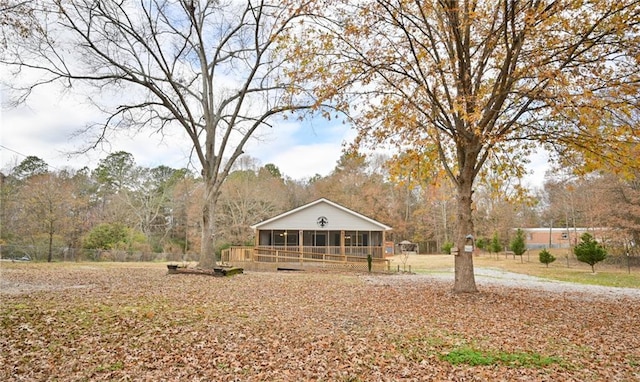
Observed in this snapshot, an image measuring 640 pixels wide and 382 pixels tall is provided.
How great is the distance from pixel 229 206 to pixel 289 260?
56.1ft

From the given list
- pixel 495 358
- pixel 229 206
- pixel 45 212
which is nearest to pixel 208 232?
pixel 495 358

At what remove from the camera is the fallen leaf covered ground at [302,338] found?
4.88m

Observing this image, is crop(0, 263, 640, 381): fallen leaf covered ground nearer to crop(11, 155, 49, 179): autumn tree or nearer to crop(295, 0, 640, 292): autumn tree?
crop(295, 0, 640, 292): autumn tree

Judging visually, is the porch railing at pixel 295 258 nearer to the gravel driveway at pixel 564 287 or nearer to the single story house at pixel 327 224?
the single story house at pixel 327 224

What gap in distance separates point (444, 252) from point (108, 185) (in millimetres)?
42200

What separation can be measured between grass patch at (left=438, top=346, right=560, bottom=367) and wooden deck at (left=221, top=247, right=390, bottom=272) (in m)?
A: 17.5

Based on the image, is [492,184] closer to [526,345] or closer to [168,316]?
[526,345]

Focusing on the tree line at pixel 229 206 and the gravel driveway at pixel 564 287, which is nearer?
the gravel driveway at pixel 564 287

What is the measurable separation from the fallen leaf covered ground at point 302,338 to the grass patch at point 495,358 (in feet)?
0.06

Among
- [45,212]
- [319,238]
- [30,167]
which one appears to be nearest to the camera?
[45,212]

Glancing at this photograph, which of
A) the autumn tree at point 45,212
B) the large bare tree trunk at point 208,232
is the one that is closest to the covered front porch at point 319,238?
the large bare tree trunk at point 208,232

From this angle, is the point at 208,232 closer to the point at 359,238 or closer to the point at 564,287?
the point at 359,238

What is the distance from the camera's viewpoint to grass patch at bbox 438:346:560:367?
5.33m

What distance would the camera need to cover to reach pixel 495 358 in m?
5.50
